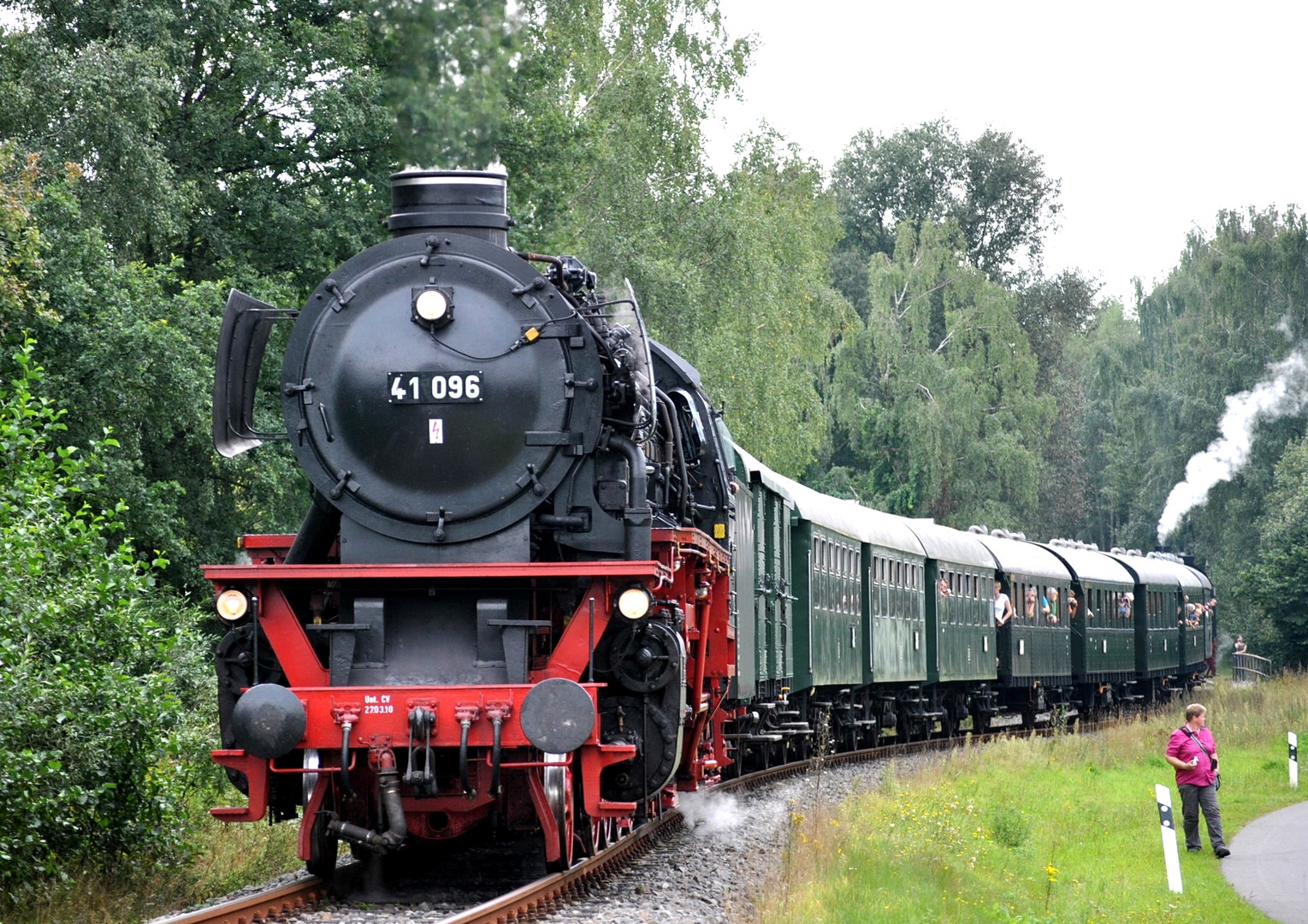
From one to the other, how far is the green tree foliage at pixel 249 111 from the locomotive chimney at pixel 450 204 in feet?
22.8

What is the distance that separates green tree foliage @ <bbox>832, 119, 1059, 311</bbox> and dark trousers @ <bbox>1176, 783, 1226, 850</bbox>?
4498 centimetres

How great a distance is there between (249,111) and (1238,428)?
109 feet

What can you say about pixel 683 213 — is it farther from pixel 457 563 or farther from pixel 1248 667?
pixel 1248 667

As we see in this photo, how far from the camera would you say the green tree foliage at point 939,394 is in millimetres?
46031

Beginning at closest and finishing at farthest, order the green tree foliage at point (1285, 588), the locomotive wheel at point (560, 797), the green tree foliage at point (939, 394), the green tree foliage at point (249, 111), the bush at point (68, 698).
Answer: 1. the locomotive wheel at point (560, 797)
2. the bush at point (68, 698)
3. the green tree foliage at point (249, 111)
4. the green tree foliage at point (1285, 588)
5. the green tree foliage at point (939, 394)

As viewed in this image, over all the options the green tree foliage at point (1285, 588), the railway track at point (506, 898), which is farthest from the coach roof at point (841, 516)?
the green tree foliage at point (1285, 588)

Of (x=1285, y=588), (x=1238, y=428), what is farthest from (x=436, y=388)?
(x=1238, y=428)

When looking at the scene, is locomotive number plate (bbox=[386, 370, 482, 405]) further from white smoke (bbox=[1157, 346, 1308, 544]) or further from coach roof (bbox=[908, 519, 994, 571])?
white smoke (bbox=[1157, 346, 1308, 544])

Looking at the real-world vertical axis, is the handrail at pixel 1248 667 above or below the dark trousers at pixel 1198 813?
above

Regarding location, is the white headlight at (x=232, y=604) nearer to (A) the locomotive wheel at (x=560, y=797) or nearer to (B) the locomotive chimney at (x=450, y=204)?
(A) the locomotive wheel at (x=560, y=797)

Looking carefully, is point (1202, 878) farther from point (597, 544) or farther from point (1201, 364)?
point (1201, 364)

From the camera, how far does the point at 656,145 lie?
2819 cm

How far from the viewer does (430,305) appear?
26.2 feet

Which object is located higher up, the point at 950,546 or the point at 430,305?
the point at 430,305
